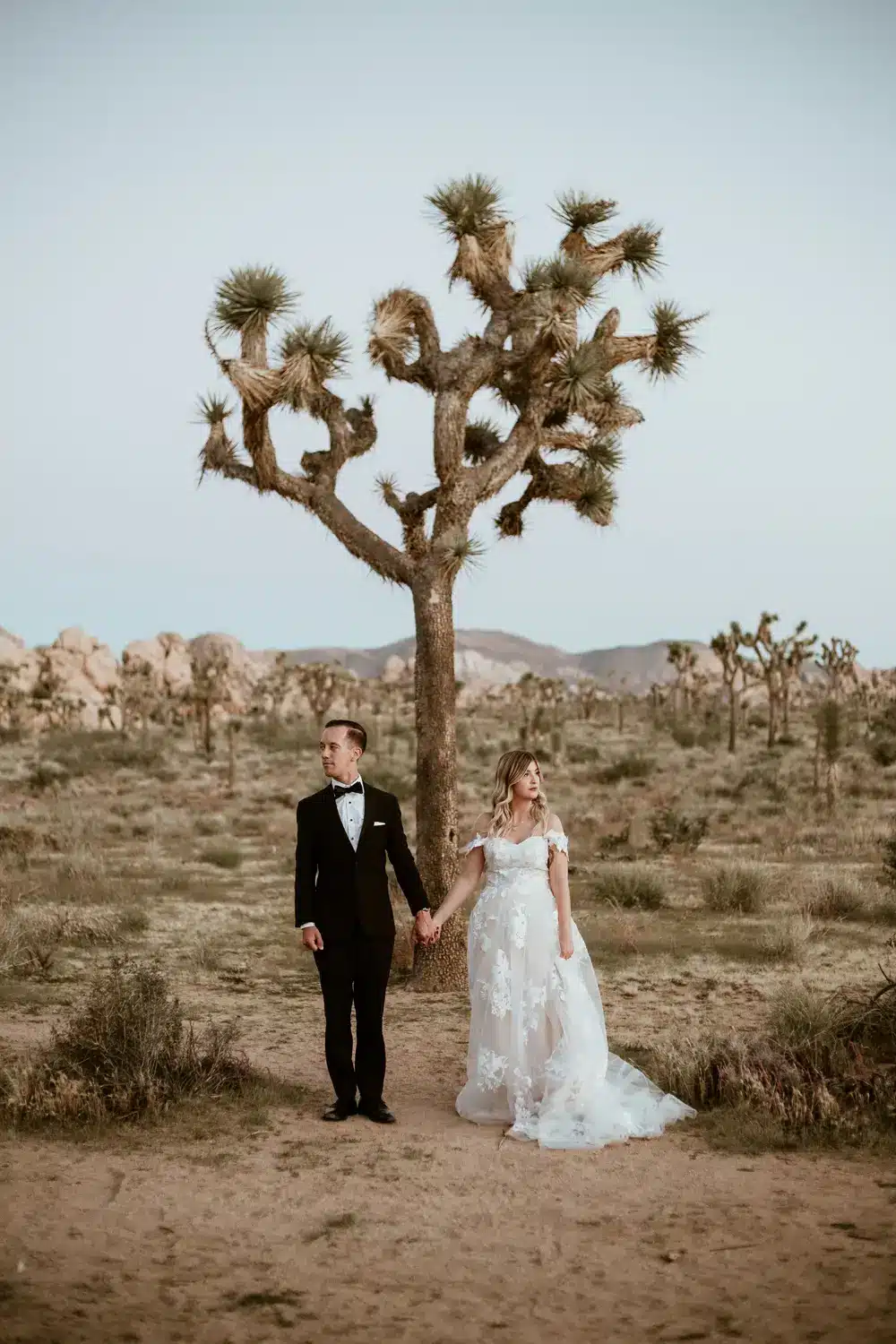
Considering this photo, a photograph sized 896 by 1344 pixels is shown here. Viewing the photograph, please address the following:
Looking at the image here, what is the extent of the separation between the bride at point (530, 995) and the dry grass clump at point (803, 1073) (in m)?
0.24

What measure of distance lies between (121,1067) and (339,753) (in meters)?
1.83

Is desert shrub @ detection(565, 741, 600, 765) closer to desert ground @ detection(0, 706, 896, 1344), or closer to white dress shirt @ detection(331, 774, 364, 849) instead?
desert ground @ detection(0, 706, 896, 1344)

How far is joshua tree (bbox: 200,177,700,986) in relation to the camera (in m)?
9.83

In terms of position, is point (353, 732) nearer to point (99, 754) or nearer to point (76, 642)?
point (99, 754)

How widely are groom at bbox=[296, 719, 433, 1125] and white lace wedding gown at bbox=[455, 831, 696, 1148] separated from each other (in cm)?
39

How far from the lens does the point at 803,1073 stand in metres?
6.24

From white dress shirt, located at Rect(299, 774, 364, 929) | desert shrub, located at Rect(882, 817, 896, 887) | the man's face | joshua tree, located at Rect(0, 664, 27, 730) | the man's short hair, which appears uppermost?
joshua tree, located at Rect(0, 664, 27, 730)

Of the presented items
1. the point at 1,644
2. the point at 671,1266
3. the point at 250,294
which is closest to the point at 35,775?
the point at 250,294

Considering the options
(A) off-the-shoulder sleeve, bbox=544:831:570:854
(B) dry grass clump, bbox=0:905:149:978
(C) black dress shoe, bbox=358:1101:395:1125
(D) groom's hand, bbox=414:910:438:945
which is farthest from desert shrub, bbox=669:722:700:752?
(D) groom's hand, bbox=414:910:438:945

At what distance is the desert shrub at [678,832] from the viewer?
16.4 metres

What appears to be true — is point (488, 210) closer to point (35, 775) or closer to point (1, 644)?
point (35, 775)

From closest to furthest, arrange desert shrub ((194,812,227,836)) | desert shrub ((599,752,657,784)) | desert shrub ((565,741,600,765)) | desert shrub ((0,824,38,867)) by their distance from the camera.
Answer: desert shrub ((0,824,38,867))
desert shrub ((194,812,227,836))
desert shrub ((599,752,657,784))
desert shrub ((565,741,600,765))

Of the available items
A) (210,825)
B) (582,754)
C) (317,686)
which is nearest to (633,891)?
(210,825)

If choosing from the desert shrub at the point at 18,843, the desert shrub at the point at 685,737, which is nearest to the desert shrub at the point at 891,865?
the desert shrub at the point at 18,843
